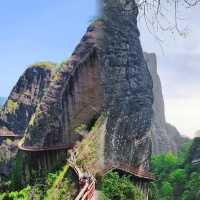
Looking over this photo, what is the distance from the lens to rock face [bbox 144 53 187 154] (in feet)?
340

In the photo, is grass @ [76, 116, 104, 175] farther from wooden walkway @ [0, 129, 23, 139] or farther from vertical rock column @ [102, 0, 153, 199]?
wooden walkway @ [0, 129, 23, 139]

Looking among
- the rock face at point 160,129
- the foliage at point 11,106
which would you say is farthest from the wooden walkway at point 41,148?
the rock face at point 160,129

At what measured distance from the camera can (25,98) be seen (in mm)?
39875

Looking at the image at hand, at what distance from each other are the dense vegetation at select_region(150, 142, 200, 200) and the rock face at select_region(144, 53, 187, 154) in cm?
2610

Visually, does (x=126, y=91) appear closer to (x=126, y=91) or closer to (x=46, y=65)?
(x=126, y=91)

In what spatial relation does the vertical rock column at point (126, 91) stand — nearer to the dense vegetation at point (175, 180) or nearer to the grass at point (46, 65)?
the grass at point (46, 65)

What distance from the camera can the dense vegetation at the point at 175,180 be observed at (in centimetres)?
5759

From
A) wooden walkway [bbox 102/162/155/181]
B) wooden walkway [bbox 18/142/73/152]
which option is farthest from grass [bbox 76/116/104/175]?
wooden walkway [bbox 18/142/73/152]

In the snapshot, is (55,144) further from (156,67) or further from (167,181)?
(156,67)

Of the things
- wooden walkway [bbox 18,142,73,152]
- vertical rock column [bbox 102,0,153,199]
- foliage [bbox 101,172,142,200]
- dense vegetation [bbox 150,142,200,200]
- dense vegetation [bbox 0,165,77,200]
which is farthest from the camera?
dense vegetation [bbox 150,142,200,200]

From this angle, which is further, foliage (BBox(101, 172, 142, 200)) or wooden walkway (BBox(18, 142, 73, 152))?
wooden walkway (BBox(18, 142, 73, 152))

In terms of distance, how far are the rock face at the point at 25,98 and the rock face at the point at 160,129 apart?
63143mm

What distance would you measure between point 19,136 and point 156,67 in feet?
271

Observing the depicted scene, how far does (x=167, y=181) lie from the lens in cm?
→ 6650
